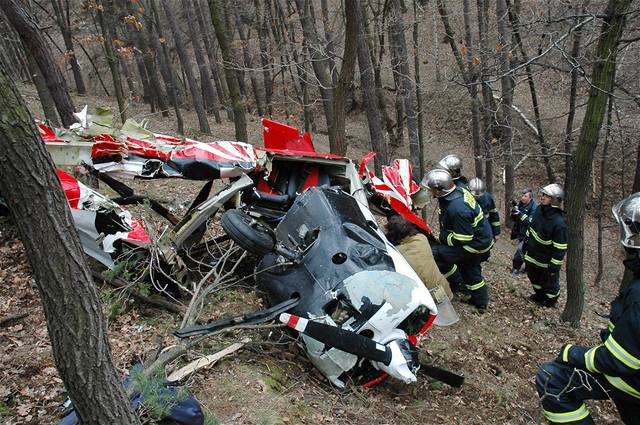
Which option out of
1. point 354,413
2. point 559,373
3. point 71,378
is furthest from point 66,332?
point 559,373

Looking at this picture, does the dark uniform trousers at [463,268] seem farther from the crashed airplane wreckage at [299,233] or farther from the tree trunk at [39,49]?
the tree trunk at [39,49]

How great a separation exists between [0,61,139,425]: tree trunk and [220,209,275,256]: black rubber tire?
1.94 metres

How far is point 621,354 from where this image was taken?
3.32 m

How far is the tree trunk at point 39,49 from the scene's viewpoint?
707 centimetres

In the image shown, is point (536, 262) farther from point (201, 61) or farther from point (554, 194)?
point (201, 61)

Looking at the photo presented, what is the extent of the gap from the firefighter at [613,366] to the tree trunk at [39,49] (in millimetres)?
8078

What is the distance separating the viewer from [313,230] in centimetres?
471

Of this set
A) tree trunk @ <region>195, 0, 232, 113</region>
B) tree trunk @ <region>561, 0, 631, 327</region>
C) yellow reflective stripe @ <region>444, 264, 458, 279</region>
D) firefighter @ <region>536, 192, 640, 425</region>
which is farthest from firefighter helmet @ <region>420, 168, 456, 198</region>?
tree trunk @ <region>195, 0, 232, 113</region>

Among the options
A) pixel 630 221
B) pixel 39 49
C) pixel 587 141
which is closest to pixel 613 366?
pixel 630 221

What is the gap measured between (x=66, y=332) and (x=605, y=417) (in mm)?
5329

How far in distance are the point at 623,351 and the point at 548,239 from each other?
163 inches

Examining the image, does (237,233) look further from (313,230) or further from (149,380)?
(149,380)

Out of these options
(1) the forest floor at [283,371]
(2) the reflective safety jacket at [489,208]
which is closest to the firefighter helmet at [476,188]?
(2) the reflective safety jacket at [489,208]

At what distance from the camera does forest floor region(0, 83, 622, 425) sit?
3.75m
